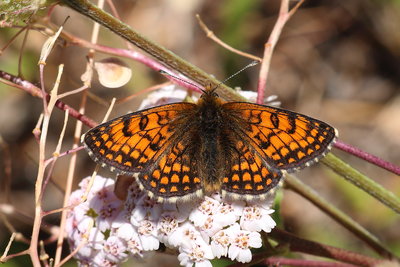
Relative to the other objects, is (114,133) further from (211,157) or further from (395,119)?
(395,119)

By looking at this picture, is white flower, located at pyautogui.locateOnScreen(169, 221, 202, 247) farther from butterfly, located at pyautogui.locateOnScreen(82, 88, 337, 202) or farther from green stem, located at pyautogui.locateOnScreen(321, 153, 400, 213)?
green stem, located at pyautogui.locateOnScreen(321, 153, 400, 213)

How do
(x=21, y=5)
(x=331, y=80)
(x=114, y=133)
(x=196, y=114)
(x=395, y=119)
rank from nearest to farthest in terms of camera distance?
(x=21, y=5) < (x=114, y=133) < (x=196, y=114) < (x=395, y=119) < (x=331, y=80)

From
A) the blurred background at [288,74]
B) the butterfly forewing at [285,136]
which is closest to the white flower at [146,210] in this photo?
the butterfly forewing at [285,136]

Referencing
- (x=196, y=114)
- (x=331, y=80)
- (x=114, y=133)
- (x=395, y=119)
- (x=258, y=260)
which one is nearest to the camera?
(x=114, y=133)

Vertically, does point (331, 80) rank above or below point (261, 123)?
above

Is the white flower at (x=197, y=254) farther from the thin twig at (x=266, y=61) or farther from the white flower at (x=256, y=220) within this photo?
the thin twig at (x=266, y=61)

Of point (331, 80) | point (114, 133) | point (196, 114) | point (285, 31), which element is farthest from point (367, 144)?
point (114, 133)

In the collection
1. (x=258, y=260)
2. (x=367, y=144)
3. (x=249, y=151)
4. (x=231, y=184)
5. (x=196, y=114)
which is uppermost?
(x=367, y=144)
